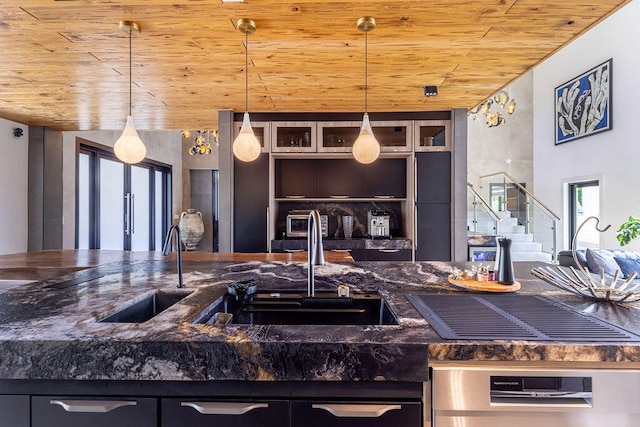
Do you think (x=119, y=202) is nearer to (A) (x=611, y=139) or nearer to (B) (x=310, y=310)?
(B) (x=310, y=310)

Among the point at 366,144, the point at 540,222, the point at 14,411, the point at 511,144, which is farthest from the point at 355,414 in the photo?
the point at 511,144

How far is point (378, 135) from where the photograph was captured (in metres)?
4.06

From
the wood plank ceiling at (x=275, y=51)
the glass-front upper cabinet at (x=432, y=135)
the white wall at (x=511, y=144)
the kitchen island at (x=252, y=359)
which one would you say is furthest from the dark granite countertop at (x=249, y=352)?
the white wall at (x=511, y=144)

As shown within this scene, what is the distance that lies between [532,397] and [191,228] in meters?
7.95

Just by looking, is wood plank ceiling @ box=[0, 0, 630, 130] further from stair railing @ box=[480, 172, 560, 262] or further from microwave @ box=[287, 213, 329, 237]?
stair railing @ box=[480, 172, 560, 262]

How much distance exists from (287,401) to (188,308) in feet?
1.54

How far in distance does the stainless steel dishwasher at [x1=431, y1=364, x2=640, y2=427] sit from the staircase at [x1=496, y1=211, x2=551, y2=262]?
19.9ft

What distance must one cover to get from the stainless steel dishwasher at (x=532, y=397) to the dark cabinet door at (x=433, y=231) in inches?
124

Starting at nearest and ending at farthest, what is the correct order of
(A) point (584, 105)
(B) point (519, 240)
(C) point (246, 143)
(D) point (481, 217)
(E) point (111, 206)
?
(C) point (246, 143), (E) point (111, 206), (A) point (584, 105), (D) point (481, 217), (B) point (519, 240)

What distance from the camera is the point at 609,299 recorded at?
4.07 ft

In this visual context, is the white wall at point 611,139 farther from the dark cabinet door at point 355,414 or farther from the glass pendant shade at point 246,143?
the dark cabinet door at point 355,414

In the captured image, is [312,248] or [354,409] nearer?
[354,409]

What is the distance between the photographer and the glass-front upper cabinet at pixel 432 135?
401cm

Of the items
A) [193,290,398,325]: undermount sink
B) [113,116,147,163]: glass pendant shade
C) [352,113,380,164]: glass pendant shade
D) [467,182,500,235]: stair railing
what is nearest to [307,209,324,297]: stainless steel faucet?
[193,290,398,325]: undermount sink
